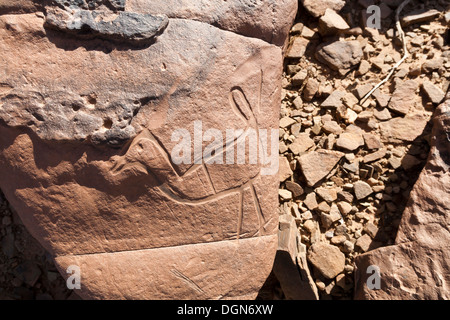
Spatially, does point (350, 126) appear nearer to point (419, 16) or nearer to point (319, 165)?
point (319, 165)

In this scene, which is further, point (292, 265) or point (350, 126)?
point (350, 126)

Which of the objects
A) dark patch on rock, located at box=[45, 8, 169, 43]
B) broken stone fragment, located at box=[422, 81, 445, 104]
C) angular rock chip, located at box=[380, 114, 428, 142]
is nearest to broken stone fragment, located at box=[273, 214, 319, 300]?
angular rock chip, located at box=[380, 114, 428, 142]

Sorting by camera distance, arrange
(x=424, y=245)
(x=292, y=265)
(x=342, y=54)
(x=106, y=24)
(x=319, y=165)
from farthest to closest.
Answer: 1. (x=342, y=54)
2. (x=319, y=165)
3. (x=292, y=265)
4. (x=424, y=245)
5. (x=106, y=24)

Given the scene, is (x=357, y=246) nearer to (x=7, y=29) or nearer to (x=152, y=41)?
(x=152, y=41)

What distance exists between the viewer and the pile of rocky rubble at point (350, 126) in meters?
2.15

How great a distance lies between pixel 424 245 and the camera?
183 cm

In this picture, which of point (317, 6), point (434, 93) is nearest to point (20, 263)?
point (317, 6)

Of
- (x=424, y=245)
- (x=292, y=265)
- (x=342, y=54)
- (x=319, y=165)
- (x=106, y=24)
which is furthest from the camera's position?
(x=342, y=54)

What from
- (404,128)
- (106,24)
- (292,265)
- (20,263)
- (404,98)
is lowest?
(20,263)

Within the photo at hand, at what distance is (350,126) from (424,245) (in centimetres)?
74

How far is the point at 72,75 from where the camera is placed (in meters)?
1.56

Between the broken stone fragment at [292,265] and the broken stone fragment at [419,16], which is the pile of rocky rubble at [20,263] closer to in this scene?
the broken stone fragment at [292,265]

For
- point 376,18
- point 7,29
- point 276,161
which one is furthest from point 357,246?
point 7,29

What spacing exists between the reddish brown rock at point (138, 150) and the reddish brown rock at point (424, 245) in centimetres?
55
